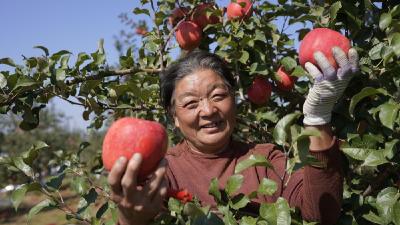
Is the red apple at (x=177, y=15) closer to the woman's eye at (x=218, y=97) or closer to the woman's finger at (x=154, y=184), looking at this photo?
the woman's eye at (x=218, y=97)

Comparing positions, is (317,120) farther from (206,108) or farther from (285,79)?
(285,79)

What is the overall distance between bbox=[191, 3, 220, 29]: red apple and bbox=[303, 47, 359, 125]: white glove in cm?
112

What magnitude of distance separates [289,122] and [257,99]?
964 millimetres

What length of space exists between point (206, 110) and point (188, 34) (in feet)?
2.59

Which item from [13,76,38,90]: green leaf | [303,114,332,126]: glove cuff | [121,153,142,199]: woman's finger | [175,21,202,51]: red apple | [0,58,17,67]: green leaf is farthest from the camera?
[175,21,202,51]: red apple

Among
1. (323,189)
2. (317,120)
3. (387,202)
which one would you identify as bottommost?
(387,202)

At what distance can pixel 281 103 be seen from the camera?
2.35m

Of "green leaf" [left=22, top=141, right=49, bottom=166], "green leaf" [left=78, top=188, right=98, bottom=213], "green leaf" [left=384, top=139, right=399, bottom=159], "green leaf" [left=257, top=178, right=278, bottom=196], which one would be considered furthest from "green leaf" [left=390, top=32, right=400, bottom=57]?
"green leaf" [left=22, top=141, right=49, bottom=166]

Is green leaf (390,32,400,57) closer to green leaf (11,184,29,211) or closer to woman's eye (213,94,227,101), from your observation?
woman's eye (213,94,227,101)

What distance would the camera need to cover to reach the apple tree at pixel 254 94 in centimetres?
131

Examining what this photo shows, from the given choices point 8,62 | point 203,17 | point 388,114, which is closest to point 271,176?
point 388,114

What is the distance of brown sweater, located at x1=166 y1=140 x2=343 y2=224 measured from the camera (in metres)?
1.33

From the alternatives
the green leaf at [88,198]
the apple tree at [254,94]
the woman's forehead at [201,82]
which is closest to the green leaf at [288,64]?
the apple tree at [254,94]

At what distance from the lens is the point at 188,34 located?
2.29 meters
